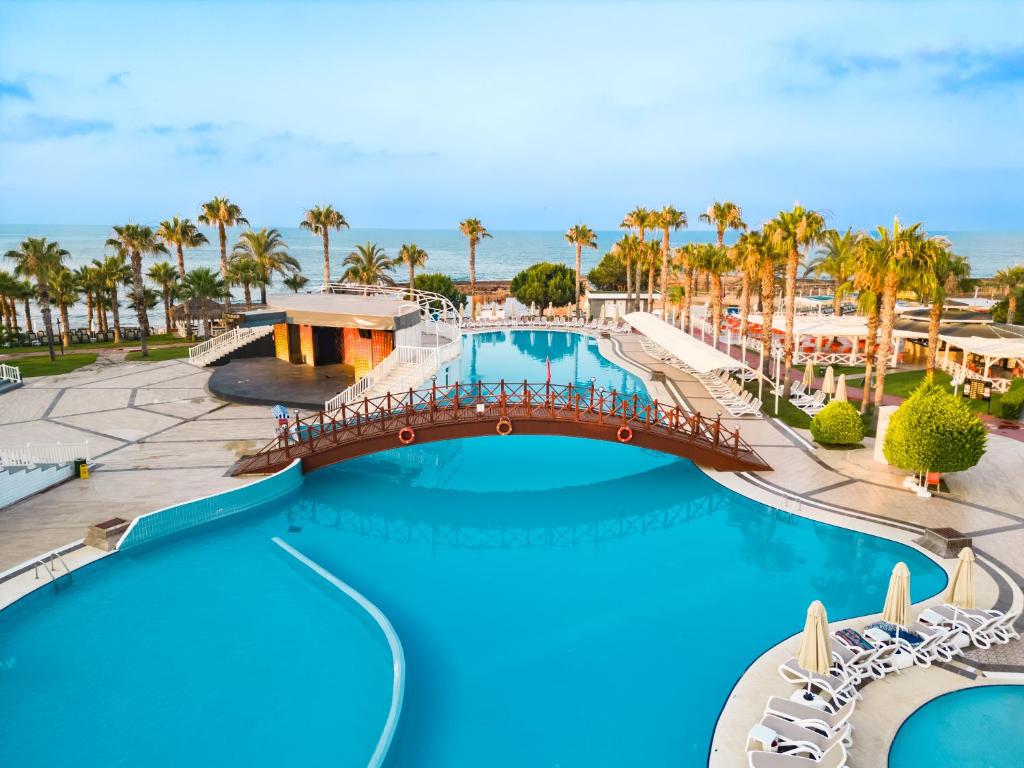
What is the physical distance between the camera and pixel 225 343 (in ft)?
124

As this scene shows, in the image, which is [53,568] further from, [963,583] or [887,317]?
[887,317]

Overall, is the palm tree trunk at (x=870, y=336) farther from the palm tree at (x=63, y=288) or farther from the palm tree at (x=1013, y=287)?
the palm tree at (x=63, y=288)

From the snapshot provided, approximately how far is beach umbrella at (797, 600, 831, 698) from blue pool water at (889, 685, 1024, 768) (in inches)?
55.6

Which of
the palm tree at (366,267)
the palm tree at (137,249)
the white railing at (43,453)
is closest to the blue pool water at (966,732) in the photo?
the white railing at (43,453)

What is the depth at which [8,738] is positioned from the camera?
1067 cm

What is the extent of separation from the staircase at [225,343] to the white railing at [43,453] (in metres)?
16.9

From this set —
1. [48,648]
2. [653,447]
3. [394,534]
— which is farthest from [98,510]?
[653,447]

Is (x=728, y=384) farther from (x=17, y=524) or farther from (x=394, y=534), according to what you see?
(x=17, y=524)

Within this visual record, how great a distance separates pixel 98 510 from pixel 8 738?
8480 mm

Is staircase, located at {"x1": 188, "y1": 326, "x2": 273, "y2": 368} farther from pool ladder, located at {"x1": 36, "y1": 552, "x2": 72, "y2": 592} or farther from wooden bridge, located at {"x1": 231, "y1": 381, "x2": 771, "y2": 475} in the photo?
pool ladder, located at {"x1": 36, "y1": 552, "x2": 72, "y2": 592}

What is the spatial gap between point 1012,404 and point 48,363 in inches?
1966

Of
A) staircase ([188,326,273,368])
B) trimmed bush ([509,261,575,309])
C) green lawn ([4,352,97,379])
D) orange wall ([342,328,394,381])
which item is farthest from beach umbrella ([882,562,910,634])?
trimmed bush ([509,261,575,309])

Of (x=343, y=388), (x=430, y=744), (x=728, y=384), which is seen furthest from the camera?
(x=728, y=384)

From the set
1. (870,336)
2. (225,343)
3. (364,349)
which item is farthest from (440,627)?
(225,343)
